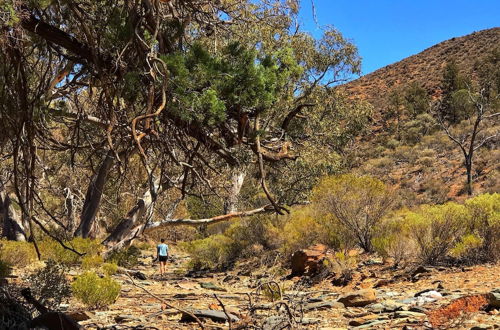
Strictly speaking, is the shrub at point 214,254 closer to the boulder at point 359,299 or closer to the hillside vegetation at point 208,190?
the hillside vegetation at point 208,190

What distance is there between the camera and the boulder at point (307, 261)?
1051cm

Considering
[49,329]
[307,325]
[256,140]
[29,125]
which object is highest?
[29,125]

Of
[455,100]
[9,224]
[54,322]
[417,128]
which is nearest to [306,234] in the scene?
[9,224]

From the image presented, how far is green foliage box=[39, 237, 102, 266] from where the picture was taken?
1171cm

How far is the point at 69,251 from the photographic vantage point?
12000mm

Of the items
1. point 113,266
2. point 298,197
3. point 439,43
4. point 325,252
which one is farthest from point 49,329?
point 439,43

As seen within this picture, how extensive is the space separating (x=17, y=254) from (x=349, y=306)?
807 centimetres

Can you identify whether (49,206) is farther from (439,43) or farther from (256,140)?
(439,43)

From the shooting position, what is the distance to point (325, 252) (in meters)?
11.4

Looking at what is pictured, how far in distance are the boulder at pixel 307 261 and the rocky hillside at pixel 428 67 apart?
→ 44.7 metres

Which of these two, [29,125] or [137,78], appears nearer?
[137,78]

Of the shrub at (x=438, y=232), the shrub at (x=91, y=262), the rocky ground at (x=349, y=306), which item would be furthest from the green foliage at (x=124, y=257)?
the shrub at (x=438, y=232)

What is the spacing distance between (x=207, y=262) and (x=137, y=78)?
11775mm

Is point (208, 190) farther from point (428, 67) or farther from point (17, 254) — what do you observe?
point (428, 67)
